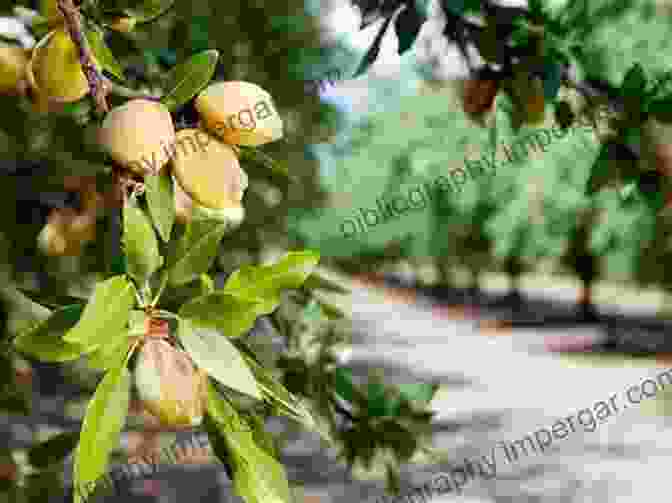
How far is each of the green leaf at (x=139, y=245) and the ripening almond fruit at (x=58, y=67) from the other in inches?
7.7

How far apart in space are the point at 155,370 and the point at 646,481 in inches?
220

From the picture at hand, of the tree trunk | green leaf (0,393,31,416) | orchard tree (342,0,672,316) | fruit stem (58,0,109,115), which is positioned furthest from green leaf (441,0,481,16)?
the tree trunk

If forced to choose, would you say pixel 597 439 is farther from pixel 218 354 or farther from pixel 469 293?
pixel 469 293

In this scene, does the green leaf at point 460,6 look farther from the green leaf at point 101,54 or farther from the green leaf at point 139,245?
the green leaf at point 139,245

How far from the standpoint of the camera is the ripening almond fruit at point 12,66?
955 millimetres

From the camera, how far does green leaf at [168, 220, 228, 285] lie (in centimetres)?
66

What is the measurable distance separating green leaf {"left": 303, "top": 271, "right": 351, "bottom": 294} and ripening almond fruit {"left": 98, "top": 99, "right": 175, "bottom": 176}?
0.63 metres

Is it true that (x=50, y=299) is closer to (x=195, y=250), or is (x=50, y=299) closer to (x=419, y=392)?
(x=195, y=250)

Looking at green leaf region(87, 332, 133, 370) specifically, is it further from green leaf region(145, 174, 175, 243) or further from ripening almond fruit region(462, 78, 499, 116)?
ripening almond fruit region(462, 78, 499, 116)

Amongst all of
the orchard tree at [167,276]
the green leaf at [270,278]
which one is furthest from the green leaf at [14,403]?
the green leaf at [270,278]

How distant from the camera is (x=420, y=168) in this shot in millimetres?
11039

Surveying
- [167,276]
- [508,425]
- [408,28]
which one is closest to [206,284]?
[167,276]

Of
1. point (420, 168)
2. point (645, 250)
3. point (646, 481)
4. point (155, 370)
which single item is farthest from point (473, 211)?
point (155, 370)

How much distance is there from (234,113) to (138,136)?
0.09 metres
